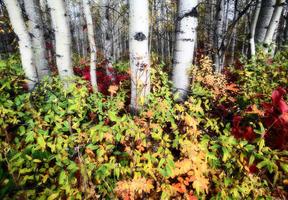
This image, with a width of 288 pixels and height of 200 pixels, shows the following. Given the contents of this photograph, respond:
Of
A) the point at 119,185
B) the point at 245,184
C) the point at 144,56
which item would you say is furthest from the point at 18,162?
the point at 245,184

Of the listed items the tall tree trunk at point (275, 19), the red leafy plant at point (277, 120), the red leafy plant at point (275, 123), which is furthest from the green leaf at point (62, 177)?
the tall tree trunk at point (275, 19)

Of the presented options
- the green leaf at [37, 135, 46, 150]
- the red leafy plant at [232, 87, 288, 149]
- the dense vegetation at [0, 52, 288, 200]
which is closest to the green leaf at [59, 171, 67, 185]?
the dense vegetation at [0, 52, 288, 200]

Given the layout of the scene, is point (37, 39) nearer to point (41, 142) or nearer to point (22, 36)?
point (22, 36)

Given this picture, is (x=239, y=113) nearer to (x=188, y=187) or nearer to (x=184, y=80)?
(x=184, y=80)

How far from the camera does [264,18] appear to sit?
5.24 m

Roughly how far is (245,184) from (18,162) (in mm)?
2241

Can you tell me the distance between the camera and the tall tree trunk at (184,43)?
2967 millimetres

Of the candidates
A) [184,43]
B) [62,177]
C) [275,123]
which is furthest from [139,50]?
[275,123]

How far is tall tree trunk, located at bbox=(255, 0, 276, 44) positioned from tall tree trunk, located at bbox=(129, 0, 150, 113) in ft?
12.2

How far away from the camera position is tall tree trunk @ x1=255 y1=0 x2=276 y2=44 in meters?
5.14

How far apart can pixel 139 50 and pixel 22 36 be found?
179 centimetres

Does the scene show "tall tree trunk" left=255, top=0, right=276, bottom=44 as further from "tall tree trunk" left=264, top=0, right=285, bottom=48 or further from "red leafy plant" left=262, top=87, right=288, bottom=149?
"red leafy plant" left=262, top=87, right=288, bottom=149

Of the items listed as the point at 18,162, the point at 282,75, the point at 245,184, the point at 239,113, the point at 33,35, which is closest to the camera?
the point at 18,162

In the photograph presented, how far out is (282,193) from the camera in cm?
240
